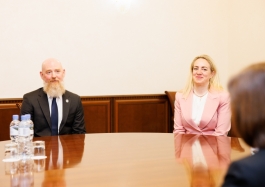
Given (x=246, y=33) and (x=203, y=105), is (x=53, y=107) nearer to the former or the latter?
(x=203, y=105)

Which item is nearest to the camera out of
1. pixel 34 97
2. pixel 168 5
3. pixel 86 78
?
pixel 34 97

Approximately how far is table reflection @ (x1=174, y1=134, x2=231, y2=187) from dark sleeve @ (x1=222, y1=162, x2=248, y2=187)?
1.01 meters

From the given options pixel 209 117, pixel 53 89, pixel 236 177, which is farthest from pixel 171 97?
pixel 236 177

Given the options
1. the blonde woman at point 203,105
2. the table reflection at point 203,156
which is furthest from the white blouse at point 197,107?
the table reflection at point 203,156

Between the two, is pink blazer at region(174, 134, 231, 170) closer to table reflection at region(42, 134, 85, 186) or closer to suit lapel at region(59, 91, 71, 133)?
table reflection at region(42, 134, 85, 186)

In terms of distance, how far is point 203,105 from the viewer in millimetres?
4250

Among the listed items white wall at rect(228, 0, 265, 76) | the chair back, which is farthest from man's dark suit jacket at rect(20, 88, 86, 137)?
white wall at rect(228, 0, 265, 76)

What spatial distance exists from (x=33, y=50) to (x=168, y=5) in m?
2.11

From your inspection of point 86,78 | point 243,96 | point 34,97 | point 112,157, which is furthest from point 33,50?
point 243,96

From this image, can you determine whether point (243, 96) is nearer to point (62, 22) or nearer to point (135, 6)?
point (62, 22)

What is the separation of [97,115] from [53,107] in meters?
1.70

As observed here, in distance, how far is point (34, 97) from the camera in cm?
416

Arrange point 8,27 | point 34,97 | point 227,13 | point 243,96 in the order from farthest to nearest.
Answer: point 227,13 → point 8,27 → point 34,97 → point 243,96

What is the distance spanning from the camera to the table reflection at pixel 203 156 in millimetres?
2307
